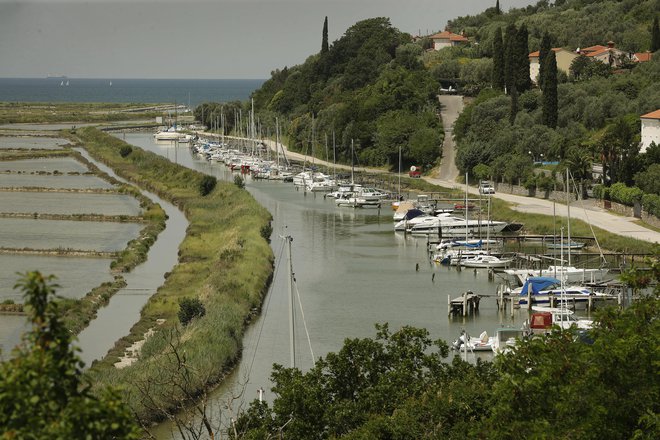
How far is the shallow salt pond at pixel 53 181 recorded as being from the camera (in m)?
78.6

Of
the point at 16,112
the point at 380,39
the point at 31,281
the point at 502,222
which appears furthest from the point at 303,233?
the point at 16,112

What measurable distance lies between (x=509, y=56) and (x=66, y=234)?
134ft

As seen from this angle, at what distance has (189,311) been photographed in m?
34.2

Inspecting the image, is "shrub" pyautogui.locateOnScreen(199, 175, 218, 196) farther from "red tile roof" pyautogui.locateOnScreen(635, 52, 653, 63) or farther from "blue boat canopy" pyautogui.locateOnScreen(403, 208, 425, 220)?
"red tile roof" pyautogui.locateOnScreen(635, 52, 653, 63)

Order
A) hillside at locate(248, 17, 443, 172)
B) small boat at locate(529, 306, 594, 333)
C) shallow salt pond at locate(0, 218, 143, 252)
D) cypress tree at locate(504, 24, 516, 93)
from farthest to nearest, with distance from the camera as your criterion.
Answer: hillside at locate(248, 17, 443, 172)
cypress tree at locate(504, 24, 516, 93)
shallow salt pond at locate(0, 218, 143, 252)
small boat at locate(529, 306, 594, 333)

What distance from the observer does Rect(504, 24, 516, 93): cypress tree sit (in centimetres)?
8084

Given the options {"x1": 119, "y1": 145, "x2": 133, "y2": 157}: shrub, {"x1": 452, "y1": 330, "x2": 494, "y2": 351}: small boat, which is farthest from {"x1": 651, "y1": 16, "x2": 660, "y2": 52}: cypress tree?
{"x1": 452, "y1": 330, "x2": 494, "y2": 351}: small boat

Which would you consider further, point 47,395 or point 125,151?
point 125,151

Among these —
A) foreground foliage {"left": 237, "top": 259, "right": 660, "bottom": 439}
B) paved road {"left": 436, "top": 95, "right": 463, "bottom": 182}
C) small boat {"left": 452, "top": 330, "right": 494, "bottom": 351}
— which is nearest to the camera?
foreground foliage {"left": 237, "top": 259, "right": 660, "bottom": 439}

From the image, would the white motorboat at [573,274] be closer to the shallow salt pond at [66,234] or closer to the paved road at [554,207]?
the paved road at [554,207]

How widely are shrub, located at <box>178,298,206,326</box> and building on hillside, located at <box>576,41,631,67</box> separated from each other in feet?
203

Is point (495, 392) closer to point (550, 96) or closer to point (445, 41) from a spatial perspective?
point (550, 96)

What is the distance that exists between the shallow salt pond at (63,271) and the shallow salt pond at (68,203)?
16.0 m

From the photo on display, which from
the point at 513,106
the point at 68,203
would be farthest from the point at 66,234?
the point at 513,106
